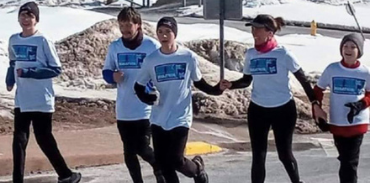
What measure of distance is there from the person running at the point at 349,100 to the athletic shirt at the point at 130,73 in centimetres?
155

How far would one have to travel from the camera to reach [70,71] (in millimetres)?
17344

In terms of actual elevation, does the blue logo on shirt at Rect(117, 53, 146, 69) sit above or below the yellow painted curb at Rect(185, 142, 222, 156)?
above

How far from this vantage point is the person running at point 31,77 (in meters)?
8.33

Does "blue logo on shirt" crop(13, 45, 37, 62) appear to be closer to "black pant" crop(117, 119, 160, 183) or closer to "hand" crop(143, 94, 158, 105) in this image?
"black pant" crop(117, 119, 160, 183)

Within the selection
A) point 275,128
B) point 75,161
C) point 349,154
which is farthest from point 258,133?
point 75,161

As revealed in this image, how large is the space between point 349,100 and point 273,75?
0.70m

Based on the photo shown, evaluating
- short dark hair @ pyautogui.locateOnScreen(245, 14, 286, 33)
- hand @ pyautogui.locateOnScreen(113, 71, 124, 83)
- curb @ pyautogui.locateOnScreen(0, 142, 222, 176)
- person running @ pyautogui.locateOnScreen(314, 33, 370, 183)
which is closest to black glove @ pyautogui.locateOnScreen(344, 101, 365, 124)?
person running @ pyautogui.locateOnScreen(314, 33, 370, 183)

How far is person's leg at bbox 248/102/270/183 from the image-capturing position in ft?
26.0

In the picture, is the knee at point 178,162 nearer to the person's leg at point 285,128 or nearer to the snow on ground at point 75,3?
the person's leg at point 285,128

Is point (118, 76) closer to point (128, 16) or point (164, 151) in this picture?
point (128, 16)

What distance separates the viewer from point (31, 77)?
27.1ft

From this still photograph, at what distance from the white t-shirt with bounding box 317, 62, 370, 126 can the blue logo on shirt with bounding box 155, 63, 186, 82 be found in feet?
4.00

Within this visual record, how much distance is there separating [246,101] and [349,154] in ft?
25.2

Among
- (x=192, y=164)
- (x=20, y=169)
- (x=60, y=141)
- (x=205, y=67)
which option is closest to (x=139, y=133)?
(x=192, y=164)
